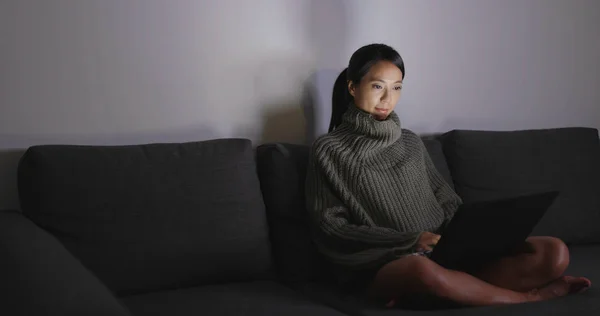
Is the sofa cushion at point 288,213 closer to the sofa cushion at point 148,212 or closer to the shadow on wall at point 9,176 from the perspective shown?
the sofa cushion at point 148,212

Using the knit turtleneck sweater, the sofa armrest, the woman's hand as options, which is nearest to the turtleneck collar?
the knit turtleneck sweater

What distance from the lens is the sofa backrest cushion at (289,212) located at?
2.01 m

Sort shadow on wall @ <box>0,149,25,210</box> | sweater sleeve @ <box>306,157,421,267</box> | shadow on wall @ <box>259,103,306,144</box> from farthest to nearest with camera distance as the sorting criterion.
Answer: shadow on wall @ <box>259,103,306,144</box>, shadow on wall @ <box>0,149,25,210</box>, sweater sleeve @ <box>306,157,421,267</box>

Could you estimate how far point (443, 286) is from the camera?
160cm

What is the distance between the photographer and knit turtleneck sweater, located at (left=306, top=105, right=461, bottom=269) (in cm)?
188

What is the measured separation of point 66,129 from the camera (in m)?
2.06

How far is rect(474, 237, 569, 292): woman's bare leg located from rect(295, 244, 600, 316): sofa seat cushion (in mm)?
63

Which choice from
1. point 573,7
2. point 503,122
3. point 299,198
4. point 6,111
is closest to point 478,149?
point 503,122

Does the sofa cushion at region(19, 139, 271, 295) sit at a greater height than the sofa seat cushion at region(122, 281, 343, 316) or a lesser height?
greater

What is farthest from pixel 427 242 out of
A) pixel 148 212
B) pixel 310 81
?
pixel 310 81

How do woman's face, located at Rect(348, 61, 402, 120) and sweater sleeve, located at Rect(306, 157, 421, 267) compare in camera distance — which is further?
woman's face, located at Rect(348, 61, 402, 120)

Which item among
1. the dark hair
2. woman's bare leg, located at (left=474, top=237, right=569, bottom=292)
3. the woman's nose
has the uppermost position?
the dark hair

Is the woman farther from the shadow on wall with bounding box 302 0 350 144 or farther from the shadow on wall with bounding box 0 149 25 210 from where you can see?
the shadow on wall with bounding box 0 149 25 210

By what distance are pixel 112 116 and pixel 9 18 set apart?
369mm
